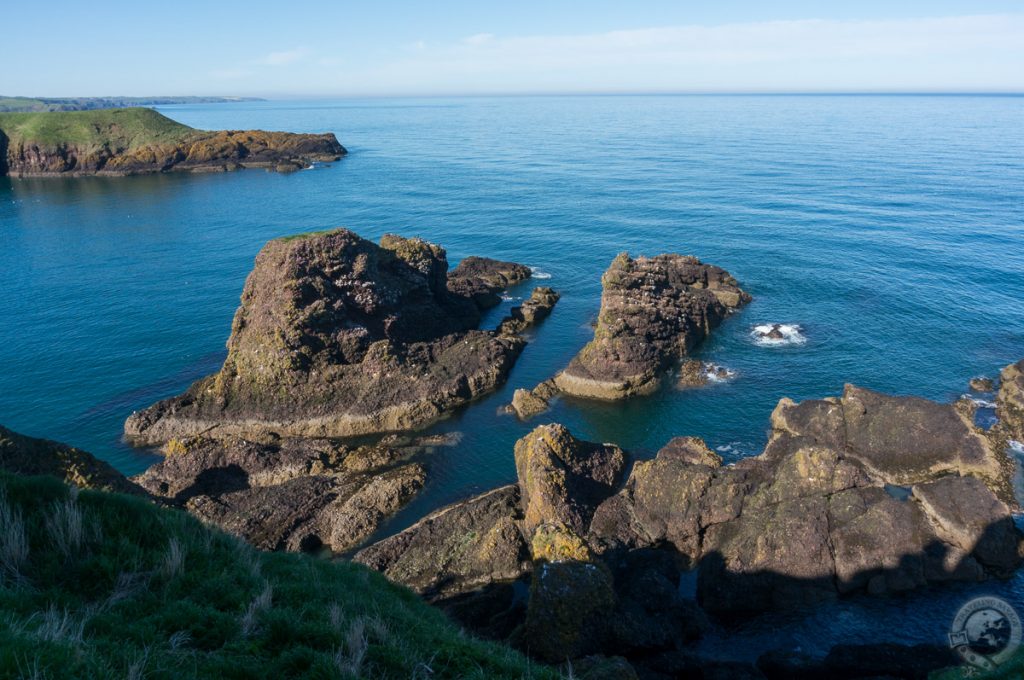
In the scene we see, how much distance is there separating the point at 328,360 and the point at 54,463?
2036 centimetres

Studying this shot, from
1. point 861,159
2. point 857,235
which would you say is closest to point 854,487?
point 857,235

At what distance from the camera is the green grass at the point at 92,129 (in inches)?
6093

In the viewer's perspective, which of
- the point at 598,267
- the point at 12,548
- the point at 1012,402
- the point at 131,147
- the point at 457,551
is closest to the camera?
the point at 12,548

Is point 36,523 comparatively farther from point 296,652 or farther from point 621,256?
point 621,256

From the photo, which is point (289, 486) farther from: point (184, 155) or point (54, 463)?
point (184, 155)

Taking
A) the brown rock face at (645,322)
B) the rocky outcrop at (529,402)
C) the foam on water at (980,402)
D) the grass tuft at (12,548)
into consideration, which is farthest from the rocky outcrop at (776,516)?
the grass tuft at (12,548)

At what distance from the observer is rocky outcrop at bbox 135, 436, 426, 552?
110 ft

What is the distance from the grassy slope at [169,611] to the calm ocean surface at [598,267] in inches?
720

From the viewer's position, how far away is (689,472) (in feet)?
105

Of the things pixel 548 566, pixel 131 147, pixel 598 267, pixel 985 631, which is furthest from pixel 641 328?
pixel 131 147

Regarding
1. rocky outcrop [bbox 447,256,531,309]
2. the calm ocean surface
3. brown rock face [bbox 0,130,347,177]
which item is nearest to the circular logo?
the calm ocean surface

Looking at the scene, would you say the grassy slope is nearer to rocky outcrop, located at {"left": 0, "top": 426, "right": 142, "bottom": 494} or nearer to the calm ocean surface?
rocky outcrop, located at {"left": 0, "top": 426, "right": 142, "bottom": 494}

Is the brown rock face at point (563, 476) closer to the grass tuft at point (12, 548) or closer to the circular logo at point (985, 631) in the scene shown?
the circular logo at point (985, 631)

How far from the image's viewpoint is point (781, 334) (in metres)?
56.5
